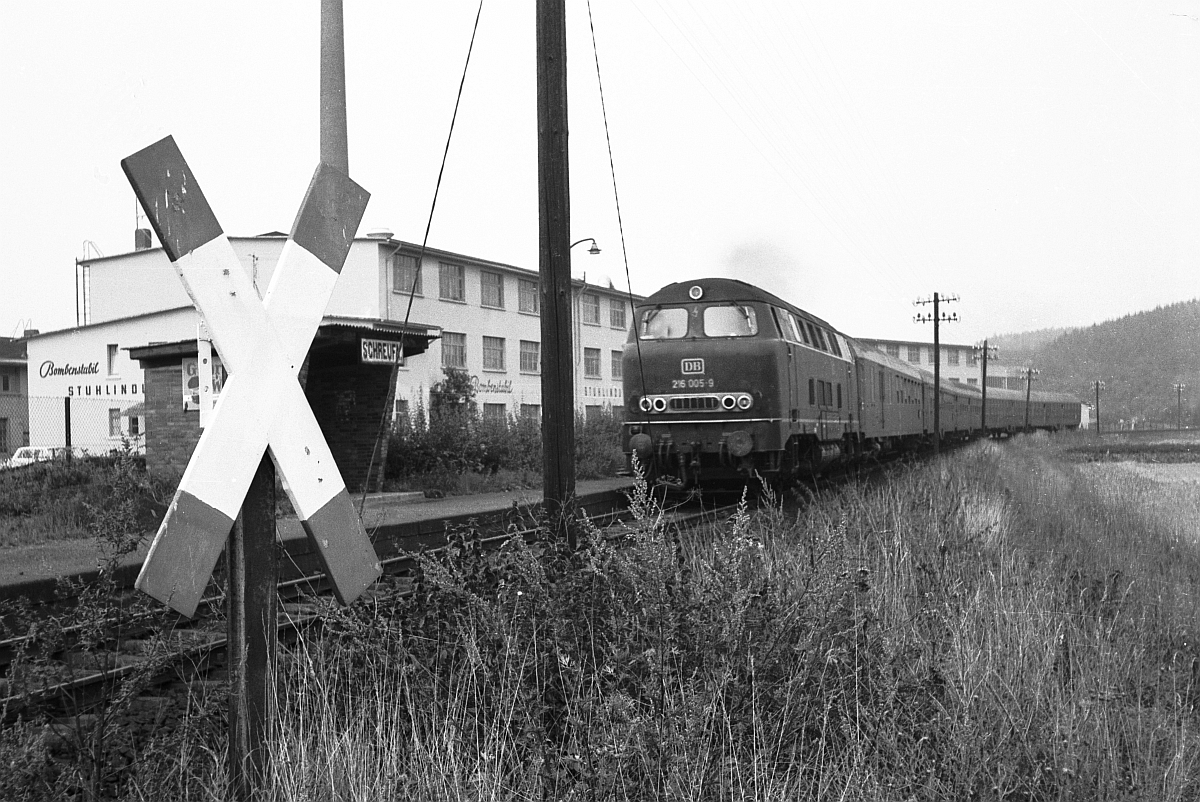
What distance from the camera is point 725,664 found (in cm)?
379

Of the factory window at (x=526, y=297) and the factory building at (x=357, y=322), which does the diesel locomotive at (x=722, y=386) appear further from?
the factory window at (x=526, y=297)

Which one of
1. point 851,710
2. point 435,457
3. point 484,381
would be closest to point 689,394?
point 435,457

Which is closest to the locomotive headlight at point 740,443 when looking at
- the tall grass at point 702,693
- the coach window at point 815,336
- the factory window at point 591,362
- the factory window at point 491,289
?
the coach window at point 815,336

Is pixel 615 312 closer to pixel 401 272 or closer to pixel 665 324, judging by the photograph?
pixel 401 272

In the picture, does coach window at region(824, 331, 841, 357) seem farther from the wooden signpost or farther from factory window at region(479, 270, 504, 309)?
factory window at region(479, 270, 504, 309)

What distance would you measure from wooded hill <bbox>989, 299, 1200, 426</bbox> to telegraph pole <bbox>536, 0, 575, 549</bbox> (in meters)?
118

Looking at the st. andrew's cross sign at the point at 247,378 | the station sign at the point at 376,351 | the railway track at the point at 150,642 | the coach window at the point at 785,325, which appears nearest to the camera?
the st. andrew's cross sign at the point at 247,378

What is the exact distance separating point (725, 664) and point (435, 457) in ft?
55.9

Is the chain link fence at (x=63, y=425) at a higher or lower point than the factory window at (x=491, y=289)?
lower

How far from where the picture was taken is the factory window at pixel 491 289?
3928 cm

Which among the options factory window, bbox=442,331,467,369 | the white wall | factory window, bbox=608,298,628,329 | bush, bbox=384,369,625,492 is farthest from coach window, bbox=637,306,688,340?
factory window, bbox=608,298,628,329

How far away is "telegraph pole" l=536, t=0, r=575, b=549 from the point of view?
21.5 ft

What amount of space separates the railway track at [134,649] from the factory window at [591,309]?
36564 mm

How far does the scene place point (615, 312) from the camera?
1865 inches
